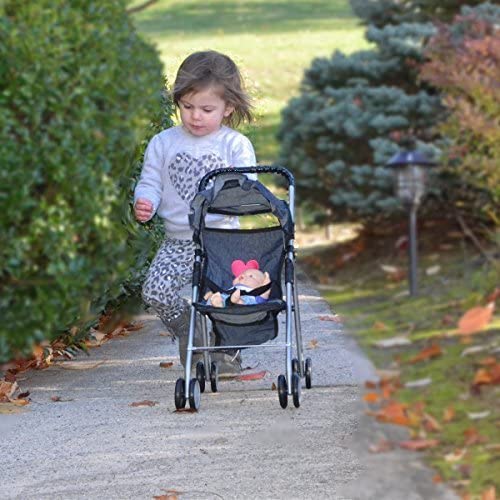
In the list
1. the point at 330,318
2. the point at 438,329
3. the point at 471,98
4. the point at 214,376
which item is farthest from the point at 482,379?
the point at 471,98

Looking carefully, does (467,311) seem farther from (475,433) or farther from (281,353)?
(475,433)

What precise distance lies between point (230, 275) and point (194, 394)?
2.27ft

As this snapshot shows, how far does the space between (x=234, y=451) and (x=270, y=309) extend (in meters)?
0.77

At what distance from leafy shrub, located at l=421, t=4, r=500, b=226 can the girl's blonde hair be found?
14.9 feet

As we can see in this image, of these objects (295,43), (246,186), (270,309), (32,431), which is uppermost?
(246,186)

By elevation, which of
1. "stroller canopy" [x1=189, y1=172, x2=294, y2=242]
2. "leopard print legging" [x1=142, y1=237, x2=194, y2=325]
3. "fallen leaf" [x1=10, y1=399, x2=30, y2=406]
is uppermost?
"stroller canopy" [x1=189, y1=172, x2=294, y2=242]

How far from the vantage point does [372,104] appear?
39.0 feet

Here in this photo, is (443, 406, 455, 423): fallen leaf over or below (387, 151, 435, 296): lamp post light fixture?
over

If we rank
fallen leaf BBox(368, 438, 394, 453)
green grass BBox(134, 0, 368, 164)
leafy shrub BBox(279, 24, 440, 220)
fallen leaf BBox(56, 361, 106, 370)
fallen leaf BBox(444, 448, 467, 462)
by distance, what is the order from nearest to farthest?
fallen leaf BBox(368, 438, 394, 453) → fallen leaf BBox(444, 448, 467, 462) → fallen leaf BBox(56, 361, 106, 370) → leafy shrub BBox(279, 24, 440, 220) → green grass BBox(134, 0, 368, 164)

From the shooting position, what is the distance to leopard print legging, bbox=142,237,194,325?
5801mm

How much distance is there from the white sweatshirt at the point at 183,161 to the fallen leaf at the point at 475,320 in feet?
9.59

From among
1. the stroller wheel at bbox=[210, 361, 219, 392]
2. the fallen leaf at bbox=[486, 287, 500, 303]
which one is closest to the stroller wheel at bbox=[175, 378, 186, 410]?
the stroller wheel at bbox=[210, 361, 219, 392]

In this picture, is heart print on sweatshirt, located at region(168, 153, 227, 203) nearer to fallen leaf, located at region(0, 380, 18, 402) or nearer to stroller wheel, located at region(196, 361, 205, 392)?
stroller wheel, located at region(196, 361, 205, 392)

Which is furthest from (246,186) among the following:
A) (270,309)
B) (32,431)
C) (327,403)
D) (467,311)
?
(467,311)
